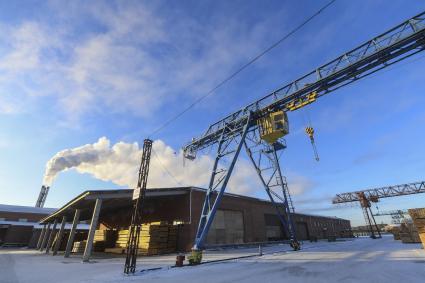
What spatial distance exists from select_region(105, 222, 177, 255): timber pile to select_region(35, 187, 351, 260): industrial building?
758 mm

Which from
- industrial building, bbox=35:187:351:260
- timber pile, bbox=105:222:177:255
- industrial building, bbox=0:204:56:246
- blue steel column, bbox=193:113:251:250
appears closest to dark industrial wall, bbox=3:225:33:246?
industrial building, bbox=0:204:56:246

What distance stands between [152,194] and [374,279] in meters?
14.9

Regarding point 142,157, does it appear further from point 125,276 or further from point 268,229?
point 268,229

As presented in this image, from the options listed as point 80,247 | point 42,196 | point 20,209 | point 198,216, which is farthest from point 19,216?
point 198,216

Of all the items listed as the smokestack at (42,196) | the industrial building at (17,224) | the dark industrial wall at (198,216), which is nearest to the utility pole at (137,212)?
the dark industrial wall at (198,216)

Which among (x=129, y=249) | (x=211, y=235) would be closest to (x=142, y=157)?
(x=129, y=249)

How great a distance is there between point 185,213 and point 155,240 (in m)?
3.39

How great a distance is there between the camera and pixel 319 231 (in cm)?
4131

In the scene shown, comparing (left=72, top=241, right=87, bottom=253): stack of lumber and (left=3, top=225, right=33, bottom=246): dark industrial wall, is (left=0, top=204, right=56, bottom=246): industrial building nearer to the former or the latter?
(left=3, top=225, right=33, bottom=246): dark industrial wall

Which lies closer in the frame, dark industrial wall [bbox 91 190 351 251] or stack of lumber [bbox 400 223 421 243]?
stack of lumber [bbox 400 223 421 243]

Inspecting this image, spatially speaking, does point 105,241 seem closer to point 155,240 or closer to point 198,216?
point 155,240

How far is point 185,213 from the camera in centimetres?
2075

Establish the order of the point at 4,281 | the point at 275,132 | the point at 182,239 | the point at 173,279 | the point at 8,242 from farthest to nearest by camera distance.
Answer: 1. the point at 8,242
2. the point at 182,239
3. the point at 275,132
4. the point at 173,279
5. the point at 4,281

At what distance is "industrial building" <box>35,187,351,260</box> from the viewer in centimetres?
1847
